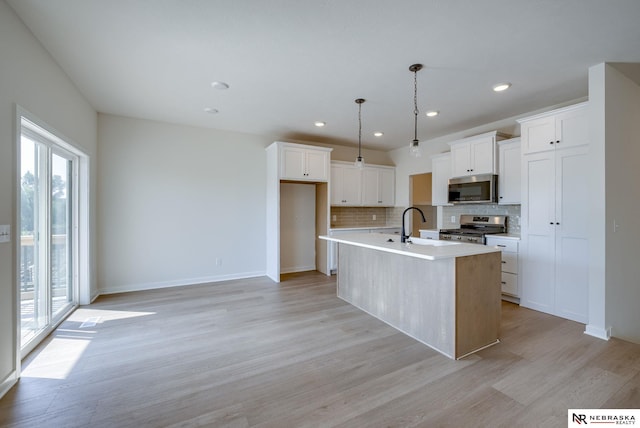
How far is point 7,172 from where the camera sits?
2.03 metres

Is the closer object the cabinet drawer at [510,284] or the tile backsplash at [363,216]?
the cabinet drawer at [510,284]

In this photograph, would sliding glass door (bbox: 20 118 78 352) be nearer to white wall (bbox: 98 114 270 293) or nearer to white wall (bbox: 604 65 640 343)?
white wall (bbox: 98 114 270 293)

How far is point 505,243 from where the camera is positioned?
394cm

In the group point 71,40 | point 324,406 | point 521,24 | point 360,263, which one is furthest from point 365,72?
point 324,406

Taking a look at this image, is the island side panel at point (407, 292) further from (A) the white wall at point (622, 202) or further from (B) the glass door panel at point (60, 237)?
(B) the glass door panel at point (60, 237)

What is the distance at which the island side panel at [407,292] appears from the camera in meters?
2.50

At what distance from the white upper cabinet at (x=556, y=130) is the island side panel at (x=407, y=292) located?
2262mm

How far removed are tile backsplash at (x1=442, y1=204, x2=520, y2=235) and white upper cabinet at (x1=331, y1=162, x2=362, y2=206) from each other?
1.69m

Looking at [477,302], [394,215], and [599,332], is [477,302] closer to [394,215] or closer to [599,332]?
[599,332]

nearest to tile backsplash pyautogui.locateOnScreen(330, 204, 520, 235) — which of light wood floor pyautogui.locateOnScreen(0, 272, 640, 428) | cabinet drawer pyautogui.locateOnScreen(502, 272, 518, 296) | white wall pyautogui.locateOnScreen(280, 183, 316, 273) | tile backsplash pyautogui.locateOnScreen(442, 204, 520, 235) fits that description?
tile backsplash pyautogui.locateOnScreen(442, 204, 520, 235)

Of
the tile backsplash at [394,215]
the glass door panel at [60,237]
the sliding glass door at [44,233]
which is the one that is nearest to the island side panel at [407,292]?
the tile backsplash at [394,215]

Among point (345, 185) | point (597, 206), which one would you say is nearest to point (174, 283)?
point (345, 185)

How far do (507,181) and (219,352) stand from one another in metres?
4.29

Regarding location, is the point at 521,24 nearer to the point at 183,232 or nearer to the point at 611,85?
the point at 611,85
